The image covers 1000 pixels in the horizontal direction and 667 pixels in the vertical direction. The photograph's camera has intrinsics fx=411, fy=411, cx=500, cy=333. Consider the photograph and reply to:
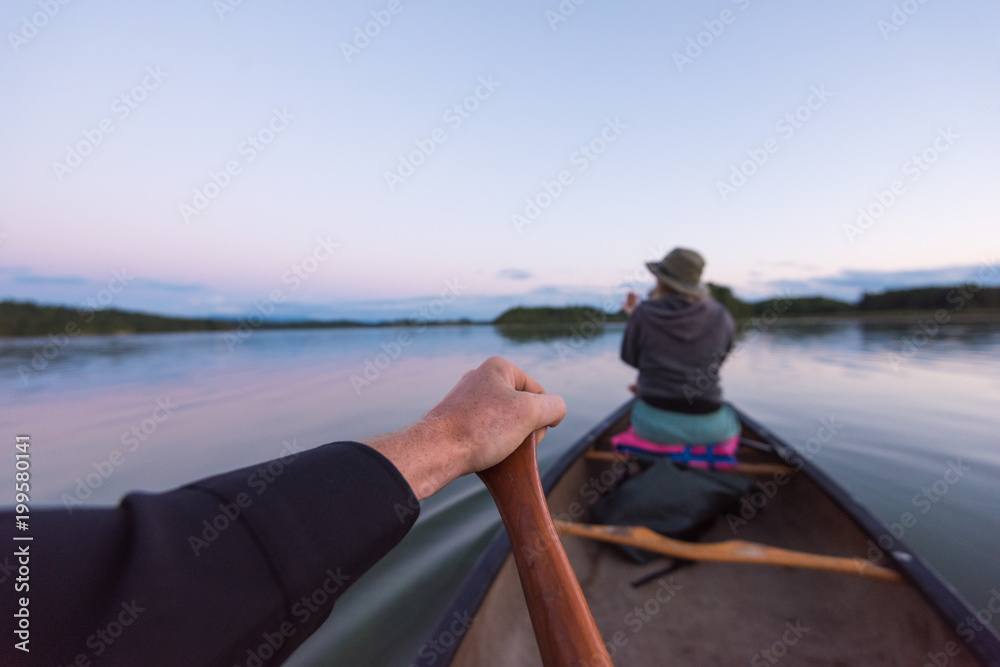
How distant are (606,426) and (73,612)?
16.8 feet

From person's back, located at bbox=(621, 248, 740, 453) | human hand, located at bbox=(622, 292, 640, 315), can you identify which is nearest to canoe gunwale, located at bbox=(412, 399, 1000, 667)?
person's back, located at bbox=(621, 248, 740, 453)

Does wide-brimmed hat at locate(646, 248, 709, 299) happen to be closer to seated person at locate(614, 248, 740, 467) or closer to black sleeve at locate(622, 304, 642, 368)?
seated person at locate(614, 248, 740, 467)

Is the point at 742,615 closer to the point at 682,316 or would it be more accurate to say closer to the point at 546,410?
the point at 682,316

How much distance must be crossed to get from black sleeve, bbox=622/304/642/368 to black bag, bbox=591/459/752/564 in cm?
133

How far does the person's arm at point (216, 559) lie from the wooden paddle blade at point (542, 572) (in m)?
0.36

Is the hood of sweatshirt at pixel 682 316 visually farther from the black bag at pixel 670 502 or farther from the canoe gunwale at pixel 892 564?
the canoe gunwale at pixel 892 564

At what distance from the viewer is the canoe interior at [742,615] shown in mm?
2008

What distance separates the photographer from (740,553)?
2.40 meters

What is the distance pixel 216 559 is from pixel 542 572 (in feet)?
2.55

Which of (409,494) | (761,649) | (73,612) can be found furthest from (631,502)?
(73,612)

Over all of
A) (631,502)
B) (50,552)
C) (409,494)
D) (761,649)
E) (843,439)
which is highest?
(50,552)

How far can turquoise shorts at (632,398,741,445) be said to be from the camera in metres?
3.90

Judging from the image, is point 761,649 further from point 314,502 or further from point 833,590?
point 314,502

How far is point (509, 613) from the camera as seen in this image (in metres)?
2.25
